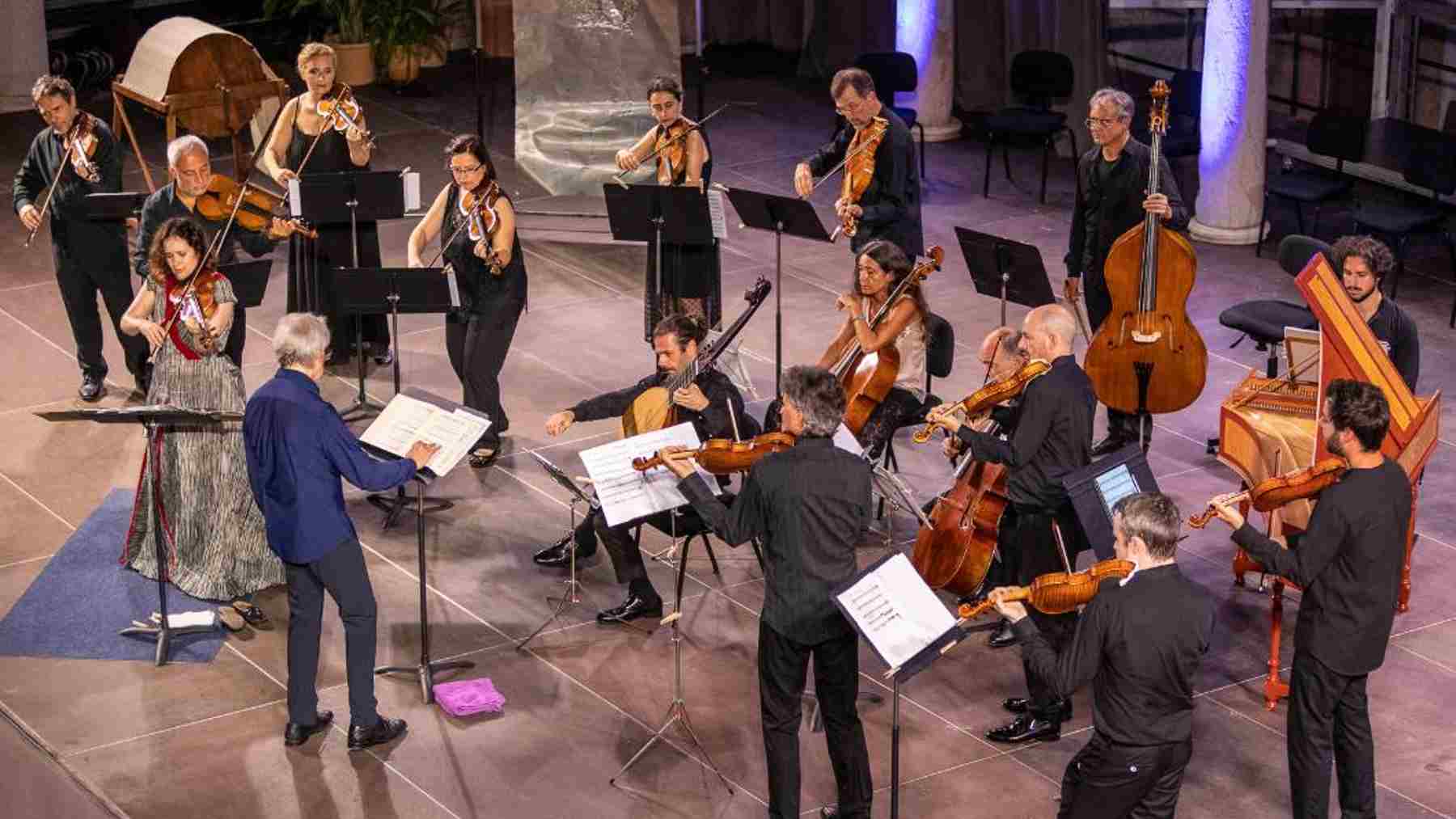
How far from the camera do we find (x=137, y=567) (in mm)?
8180

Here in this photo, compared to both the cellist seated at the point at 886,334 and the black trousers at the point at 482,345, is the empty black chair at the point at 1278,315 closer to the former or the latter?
the cellist seated at the point at 886,334

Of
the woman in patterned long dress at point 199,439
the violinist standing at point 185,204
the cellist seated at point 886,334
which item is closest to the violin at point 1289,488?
the cellist seated at point 886,334

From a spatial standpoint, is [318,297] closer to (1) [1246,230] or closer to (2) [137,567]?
(2) [137,567]

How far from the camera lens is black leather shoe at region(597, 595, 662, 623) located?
306 inches

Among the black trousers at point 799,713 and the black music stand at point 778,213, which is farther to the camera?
the black music stand at point 778,213

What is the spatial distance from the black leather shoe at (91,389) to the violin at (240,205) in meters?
1.38

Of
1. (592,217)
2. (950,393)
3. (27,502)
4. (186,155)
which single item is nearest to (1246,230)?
(950,393)

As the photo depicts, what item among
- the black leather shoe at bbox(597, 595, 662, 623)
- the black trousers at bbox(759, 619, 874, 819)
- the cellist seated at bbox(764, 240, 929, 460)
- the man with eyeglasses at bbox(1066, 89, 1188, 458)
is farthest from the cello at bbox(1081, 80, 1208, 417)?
the black trousers at bbox(759, 619, 874, 819)

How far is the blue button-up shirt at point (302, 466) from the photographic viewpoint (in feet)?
21.0

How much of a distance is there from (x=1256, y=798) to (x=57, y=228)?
6.20 meters

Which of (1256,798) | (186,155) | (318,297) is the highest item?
(186,155)

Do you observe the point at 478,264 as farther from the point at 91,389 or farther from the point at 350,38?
the point at 350,38

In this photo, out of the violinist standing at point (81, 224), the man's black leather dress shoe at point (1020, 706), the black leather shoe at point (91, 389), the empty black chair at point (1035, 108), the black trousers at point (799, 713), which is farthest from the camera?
the empty black chair at point (1035, 108)

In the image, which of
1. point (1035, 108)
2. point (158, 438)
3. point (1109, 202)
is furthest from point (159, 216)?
point (1035, 108)
